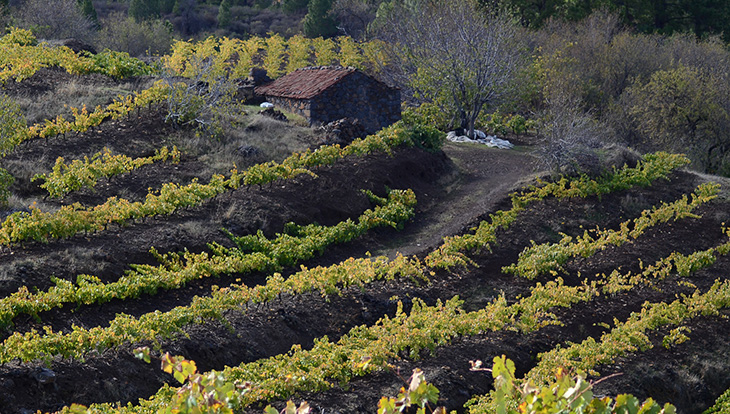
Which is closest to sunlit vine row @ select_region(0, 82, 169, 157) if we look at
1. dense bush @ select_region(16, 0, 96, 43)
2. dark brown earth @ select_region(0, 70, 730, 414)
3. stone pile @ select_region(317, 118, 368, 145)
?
dark brown earth @ select_region(0, 70, 730, 414)

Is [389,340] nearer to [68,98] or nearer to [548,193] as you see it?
[548,193]

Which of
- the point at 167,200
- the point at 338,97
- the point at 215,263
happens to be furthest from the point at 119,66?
the point at 215,263

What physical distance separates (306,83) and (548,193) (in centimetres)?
787

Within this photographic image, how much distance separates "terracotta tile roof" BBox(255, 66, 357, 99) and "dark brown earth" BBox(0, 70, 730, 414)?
3.84 metres

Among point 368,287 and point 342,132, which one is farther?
point 342,132

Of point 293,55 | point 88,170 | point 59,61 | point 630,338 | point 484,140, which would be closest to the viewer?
point 630,338

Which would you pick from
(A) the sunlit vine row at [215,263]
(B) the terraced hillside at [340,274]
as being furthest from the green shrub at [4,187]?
(A) the sunlit vine row at [215,263]

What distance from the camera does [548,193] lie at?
13.5 m

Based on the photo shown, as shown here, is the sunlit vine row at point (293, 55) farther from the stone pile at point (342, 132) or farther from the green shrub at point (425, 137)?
the green shrub at point (425, 137)

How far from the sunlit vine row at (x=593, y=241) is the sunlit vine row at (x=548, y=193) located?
0.68 m

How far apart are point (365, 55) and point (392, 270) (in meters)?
20.2

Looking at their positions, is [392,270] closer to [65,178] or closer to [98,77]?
[65,178]

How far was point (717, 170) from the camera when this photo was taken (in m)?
20.4

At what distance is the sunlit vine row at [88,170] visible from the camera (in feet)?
36.1
